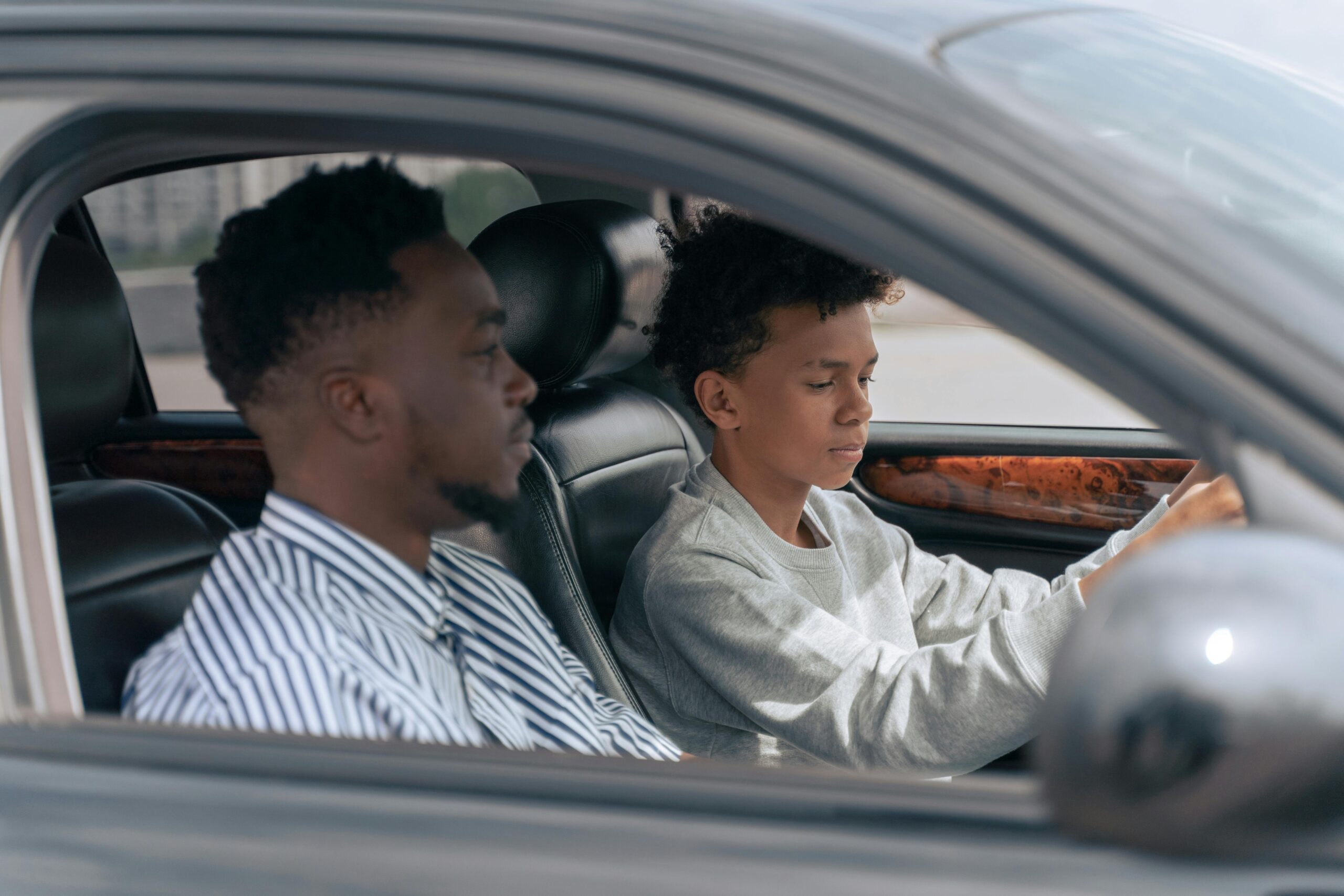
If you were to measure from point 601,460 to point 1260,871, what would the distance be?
4.51ft

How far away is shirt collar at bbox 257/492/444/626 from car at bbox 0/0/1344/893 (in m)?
0.18

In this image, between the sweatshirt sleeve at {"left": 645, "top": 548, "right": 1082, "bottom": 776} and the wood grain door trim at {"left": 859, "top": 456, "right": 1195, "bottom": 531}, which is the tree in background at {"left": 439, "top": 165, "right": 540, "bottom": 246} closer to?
the sweatshirt sleeve at {"left": 645, "top": 548, "right": 1082, "bottom": 776}

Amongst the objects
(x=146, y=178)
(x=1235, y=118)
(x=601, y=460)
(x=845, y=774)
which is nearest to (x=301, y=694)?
(x=845, y=774)

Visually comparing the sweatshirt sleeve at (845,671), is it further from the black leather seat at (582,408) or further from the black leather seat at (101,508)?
the black leather seat at (101,508)

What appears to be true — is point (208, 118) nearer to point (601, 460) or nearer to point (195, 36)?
point (195, 36)

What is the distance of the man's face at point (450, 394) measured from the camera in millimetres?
1034

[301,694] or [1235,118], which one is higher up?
[1235,118]

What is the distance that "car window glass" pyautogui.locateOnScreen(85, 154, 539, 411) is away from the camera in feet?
3.84

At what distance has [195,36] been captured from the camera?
83cm

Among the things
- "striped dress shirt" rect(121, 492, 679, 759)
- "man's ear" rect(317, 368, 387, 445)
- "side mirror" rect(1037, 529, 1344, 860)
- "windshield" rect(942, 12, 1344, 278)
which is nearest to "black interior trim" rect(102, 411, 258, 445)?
"striped dress shirt" rect(121, 492, 679, 759)

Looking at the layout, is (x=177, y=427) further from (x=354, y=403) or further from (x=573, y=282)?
(x=354, y=403)

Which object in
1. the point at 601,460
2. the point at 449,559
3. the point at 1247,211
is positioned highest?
the point at 1247,211

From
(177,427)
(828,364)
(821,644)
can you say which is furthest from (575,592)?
(177,427)

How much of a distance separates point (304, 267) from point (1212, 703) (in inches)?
30.1
